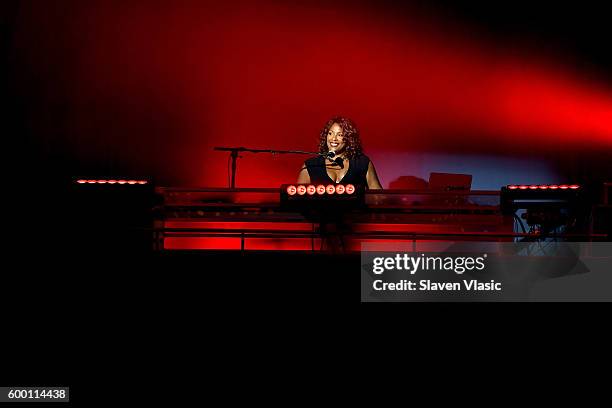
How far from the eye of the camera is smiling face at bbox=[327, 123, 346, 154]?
479cm

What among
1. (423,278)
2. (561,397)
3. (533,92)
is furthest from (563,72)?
(561,397)

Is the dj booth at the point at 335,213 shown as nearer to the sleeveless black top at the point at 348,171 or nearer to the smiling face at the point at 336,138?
the sleeveless black top at the point at 348,171

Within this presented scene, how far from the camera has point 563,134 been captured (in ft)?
20.8

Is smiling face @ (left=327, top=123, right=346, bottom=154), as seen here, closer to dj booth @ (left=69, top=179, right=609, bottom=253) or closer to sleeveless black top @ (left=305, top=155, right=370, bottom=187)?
sleeveless black top @ (left=305, top=155, right=370, bottom=187)

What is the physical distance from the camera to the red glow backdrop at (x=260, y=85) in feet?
21.0

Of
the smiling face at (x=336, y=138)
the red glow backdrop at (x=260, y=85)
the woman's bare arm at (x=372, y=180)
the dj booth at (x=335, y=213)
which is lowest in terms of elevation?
the dj booth at (x=335, y=213)

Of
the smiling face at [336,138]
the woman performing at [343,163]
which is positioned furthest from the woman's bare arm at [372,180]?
the smiling face at [336,138]

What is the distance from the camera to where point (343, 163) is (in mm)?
4676

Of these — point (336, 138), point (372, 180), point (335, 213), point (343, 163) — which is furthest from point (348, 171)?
point (335, 213)

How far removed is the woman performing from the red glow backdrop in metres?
1.76

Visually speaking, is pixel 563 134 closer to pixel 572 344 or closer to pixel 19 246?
pixel 572 344

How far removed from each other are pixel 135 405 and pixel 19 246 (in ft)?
4.98

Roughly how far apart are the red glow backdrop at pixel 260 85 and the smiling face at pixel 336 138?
69.6 inches

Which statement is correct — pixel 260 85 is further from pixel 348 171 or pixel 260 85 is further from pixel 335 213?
pixel 335 213
